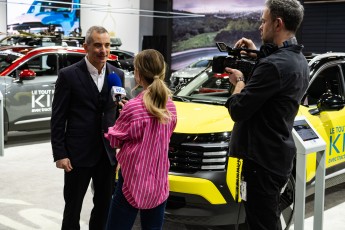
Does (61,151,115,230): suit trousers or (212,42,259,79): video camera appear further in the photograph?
(61,151,115,230): suit trousers

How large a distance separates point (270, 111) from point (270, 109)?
0.01m

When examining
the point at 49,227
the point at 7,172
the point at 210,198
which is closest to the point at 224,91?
the point at 210,198

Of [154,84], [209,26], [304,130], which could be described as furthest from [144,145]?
[209,26]

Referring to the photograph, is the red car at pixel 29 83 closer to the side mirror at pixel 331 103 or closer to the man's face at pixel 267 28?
the side mirror at pixel 331 103

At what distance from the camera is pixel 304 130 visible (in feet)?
12.0

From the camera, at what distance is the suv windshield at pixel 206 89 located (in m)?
5.32

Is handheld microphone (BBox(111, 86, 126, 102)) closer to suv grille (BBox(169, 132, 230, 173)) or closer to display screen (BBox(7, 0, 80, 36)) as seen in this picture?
suv grille (BBox(169, 132, 230, 173))

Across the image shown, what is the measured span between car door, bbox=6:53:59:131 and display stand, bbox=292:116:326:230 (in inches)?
228

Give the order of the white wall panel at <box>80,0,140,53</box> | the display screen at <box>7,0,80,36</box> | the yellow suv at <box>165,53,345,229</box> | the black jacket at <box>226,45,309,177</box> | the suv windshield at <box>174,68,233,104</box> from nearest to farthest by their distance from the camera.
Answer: the black jacket at <box>226,45,309,177</box>, the yellow suv at <box>165,53,345,229</box>, the suv windshield at <box>174,68,233,104</box>, the white wall panel at <box>80,0,140,53</box>, the display screen at <box>7,0,80,36</box>

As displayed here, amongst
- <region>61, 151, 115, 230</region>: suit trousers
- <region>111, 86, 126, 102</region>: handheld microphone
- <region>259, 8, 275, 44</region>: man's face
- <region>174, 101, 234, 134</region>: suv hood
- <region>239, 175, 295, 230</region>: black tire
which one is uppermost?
<region>259, 8, 275, 44</region>: man's face

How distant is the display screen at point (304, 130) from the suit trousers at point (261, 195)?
91cm

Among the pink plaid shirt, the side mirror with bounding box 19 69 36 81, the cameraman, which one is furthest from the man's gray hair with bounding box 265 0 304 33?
the side mirror with bounding box 19 69 36 81

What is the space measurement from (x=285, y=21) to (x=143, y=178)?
113 cm

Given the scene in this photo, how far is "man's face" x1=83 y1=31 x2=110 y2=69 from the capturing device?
11.2 feet
